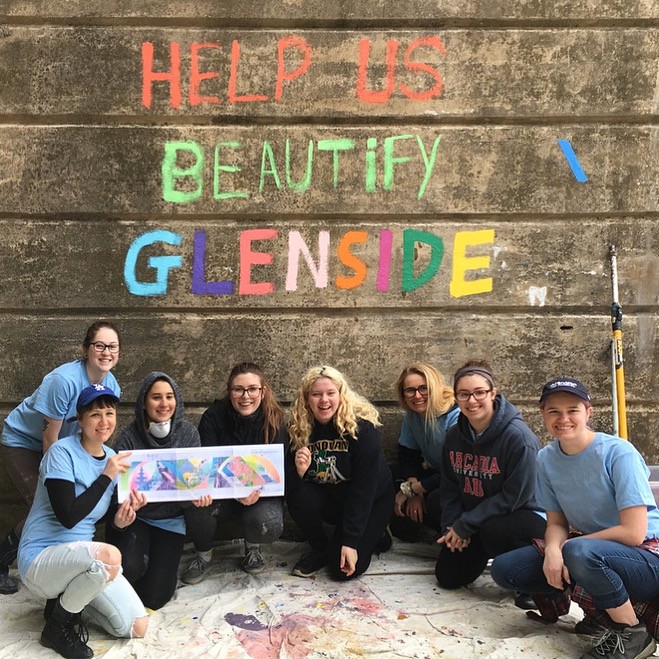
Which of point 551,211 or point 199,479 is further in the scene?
point 551,211

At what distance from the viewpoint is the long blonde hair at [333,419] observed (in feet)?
13.5

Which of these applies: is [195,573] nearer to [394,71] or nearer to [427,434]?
[427,434]

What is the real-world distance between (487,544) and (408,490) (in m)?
0.77

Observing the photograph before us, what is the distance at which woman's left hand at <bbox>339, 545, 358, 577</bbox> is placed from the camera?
396cm

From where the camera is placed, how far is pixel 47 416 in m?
4.04

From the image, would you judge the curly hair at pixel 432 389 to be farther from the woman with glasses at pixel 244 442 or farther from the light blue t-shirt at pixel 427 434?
the woman with glasses at pixel 244 442

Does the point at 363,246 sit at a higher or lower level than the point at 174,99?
lower

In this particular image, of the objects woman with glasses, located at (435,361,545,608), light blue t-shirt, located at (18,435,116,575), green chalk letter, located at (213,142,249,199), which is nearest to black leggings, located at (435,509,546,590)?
woman with glasses, located at (435,361,545,608)

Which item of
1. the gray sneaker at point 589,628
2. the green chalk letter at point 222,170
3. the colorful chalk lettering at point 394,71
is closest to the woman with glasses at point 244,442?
the green chalk letter at point 222,170

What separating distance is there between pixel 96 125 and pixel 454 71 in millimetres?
2428

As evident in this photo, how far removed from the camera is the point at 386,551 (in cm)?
452

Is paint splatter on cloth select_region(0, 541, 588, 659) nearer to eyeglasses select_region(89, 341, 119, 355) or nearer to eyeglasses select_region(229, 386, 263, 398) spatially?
eyeglasses select_region(229, 386, 263, 398)

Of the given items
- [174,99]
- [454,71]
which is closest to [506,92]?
[454,71]

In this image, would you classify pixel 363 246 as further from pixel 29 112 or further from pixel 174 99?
pixel 29 112
